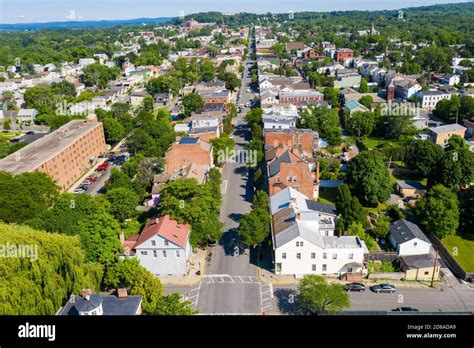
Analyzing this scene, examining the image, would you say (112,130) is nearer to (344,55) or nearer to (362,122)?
(362,122)

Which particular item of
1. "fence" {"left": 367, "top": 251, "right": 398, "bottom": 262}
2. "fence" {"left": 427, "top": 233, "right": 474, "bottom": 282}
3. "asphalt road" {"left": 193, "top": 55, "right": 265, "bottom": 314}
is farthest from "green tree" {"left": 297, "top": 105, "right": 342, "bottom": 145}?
"fence" {"left": 367, "top": 251, "right": 398, "bottom": 262}

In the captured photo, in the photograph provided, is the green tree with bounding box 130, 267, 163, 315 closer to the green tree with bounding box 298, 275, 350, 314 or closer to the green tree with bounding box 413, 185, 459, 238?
the green tree with bounding box 298, 275, 350, 314

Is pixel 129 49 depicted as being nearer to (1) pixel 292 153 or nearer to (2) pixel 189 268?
(1) pixel 292 153

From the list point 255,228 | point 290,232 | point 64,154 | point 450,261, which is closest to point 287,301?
point 290,232

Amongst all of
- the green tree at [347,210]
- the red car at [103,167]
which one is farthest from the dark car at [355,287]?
the red car at [103,167]

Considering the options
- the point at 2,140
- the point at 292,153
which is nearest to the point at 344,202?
the point at 292,153
